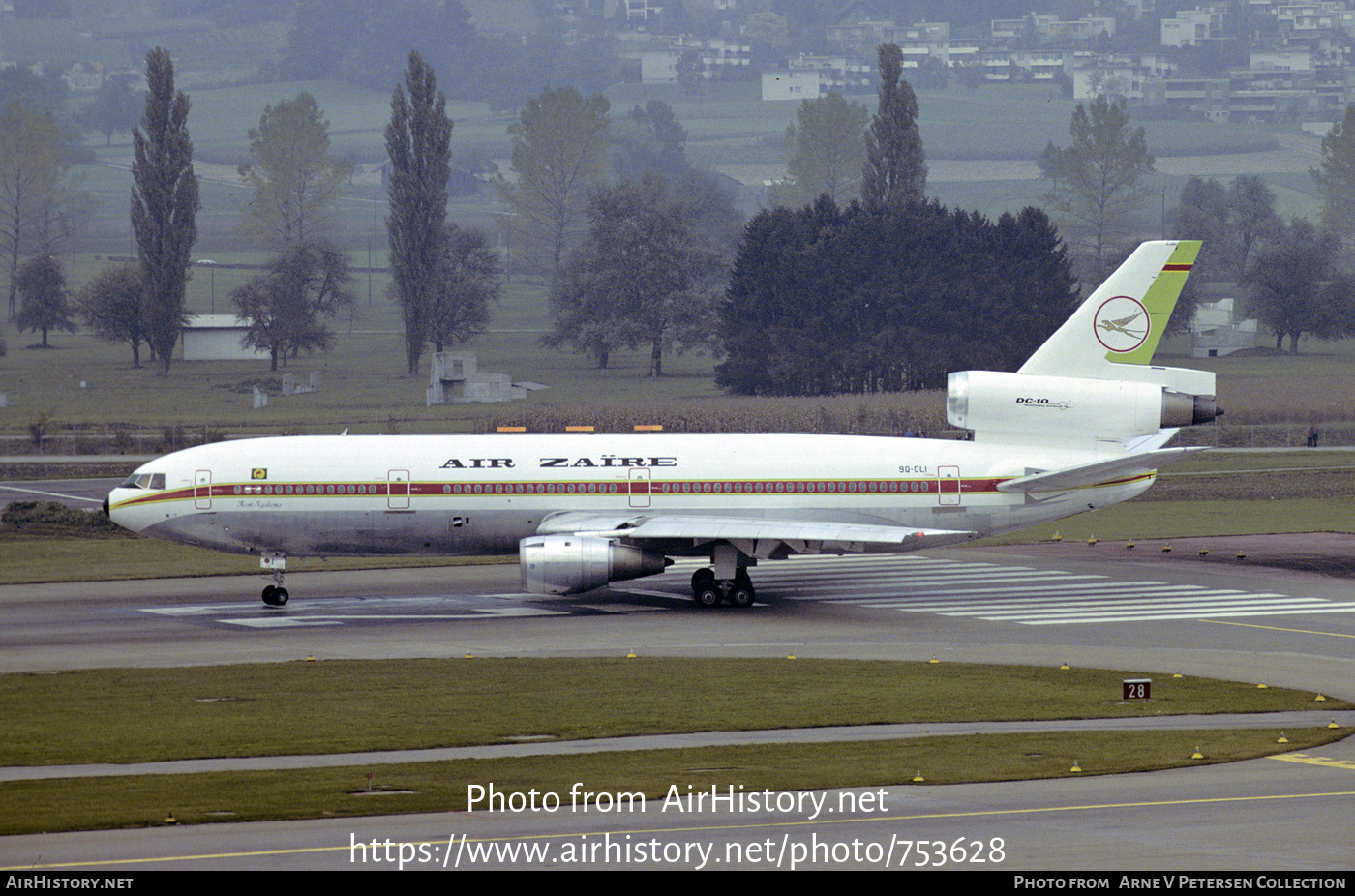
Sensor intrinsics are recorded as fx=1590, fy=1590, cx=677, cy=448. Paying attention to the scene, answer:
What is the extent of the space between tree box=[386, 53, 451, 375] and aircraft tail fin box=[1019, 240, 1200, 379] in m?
99.4

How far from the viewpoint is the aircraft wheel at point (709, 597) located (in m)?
48.9

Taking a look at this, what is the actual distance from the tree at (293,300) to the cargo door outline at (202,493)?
329 ft

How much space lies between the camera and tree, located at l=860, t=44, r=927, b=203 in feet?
467

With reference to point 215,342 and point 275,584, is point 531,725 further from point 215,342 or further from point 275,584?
point 215,342

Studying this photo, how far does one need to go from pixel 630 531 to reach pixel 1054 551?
20.5m

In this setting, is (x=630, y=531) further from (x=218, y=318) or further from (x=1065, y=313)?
(x=218, y=318)

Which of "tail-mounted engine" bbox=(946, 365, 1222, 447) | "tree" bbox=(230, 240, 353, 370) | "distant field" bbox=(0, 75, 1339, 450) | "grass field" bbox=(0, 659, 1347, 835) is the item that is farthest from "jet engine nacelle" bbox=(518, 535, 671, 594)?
"tree" bbox=(230, 240, 353, 370)

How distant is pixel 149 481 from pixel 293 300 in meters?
107

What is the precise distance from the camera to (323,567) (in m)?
58.1

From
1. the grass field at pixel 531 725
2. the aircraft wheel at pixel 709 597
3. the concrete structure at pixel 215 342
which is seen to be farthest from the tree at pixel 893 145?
the grass field at pixel 531 725

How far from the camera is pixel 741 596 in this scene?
49.1 metres
